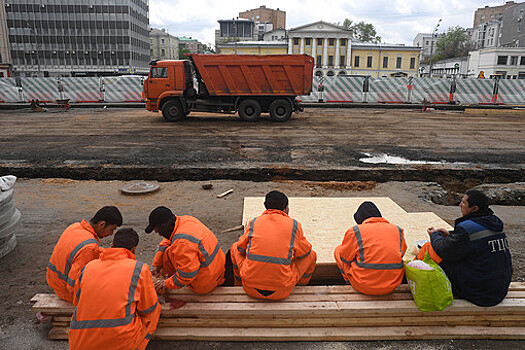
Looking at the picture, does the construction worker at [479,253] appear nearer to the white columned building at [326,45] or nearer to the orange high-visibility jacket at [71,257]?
the orange high-visibility jacket at [71,257]

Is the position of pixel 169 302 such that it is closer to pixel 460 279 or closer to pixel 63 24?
pixel 460 279

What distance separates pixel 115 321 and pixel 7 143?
1192 cm

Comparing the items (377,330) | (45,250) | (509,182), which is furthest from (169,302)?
(509,182)

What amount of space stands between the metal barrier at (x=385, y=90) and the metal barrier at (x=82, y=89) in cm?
1855

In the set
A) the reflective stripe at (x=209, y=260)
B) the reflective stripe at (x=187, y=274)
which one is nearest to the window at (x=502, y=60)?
the reflective stripe at (x=209, y=260)

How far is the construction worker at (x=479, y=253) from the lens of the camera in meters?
3.07

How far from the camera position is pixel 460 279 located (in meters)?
3.24

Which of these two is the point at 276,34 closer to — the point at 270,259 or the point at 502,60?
the point at 502,60

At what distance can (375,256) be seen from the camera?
3236 mm

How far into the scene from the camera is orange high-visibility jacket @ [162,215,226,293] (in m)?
3.18

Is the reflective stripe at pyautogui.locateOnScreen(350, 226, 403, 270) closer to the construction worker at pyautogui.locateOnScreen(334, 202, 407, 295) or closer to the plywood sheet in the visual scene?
the construction worker at pyautogui.locateOnScreen(334, 202, 407, 295)

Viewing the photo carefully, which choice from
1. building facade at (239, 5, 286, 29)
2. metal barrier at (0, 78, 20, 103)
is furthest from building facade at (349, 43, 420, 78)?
building facade at (239, 5, 286, 29)

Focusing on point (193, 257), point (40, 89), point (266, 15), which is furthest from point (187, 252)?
point (266, 15)

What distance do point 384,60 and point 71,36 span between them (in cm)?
5912
